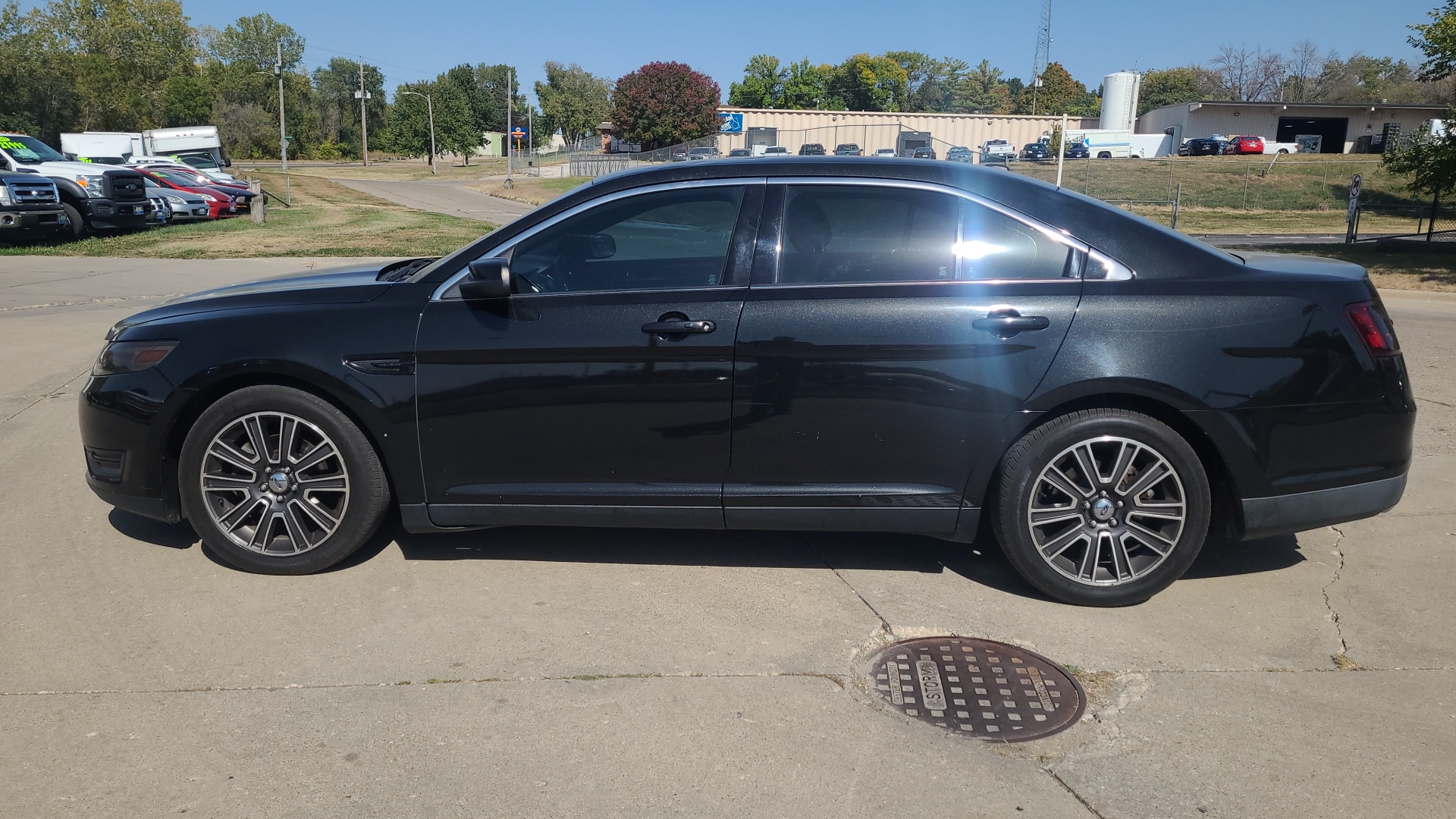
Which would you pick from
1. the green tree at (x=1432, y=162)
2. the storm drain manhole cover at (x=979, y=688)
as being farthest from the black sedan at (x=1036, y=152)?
the storm drain manhole cover at (x=979, y=688)

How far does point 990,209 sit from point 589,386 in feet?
5.67

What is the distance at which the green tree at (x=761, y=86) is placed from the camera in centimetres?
12850

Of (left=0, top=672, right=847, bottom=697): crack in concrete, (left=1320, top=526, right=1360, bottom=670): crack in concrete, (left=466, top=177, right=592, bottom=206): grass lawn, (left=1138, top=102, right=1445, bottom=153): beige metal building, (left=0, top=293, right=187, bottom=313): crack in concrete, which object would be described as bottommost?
(left=0, top=293, right=187, bottom=313): crack in concrete

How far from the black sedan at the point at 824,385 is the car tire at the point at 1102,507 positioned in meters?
0.01

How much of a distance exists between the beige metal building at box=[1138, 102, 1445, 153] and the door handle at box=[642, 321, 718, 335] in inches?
3030

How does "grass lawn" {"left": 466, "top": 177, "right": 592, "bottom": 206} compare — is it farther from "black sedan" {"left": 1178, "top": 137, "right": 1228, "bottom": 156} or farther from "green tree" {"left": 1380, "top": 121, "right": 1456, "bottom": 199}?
"black sedan" {"left": 1178, "top": 137, "right": 1228, "bottom": 156}

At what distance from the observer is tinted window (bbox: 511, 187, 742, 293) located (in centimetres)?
434

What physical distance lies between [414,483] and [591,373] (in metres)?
0.90

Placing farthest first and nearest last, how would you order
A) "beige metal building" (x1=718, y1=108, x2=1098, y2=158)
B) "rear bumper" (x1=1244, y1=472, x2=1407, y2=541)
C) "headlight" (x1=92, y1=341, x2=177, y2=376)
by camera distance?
"beige metal building" (x1=718, y1=108, x2=1098, y2=158) < "headlight" (x1=92, y1=341, x2=177, y2=376) < "rear bumper" (x1=1244, y1=472, x2=1407, y2=541)

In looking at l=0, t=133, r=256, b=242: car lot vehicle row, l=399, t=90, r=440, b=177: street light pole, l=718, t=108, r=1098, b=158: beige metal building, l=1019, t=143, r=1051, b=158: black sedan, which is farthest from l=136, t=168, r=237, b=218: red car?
l=399, t=90, r=440, b=177: street light pole

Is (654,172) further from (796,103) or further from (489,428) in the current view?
(796,103)

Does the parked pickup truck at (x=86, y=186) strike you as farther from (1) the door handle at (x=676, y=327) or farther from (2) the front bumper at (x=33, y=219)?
(1) the door handle at (x=676, y=327)

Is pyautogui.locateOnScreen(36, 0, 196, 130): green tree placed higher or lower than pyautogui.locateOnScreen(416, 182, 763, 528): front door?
higher

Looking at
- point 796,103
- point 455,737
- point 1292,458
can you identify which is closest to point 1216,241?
point 1292,458
